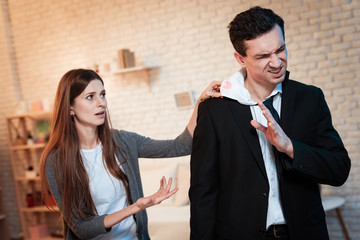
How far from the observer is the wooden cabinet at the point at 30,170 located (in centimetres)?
Result: 620

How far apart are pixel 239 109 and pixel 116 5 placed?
4.34 meters

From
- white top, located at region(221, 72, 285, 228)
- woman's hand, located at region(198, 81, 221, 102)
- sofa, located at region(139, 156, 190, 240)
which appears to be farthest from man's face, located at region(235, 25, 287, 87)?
sofa, located at region(139, 156, 190, 240)

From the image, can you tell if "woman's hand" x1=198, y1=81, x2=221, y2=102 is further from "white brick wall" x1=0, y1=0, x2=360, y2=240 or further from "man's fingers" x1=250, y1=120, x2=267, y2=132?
"white brick wall" x1=0, y1=0, x2=360, y2=240

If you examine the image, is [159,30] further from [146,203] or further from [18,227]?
[18,227]

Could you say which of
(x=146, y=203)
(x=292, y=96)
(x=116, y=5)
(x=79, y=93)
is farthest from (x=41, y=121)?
(x=292, y=96)

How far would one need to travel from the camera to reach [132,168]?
2.30 metres

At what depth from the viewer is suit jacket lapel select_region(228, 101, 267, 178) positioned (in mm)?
1648

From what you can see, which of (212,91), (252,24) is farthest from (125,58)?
(252,24)

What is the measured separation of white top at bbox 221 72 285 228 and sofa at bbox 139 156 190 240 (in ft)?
7.77

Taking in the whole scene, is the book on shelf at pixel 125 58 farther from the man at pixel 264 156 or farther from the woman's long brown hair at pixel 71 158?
the man at pixel 264 156

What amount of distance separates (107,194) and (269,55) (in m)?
1.19

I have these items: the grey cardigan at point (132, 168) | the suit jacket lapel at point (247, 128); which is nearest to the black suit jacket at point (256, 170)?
the suit jacket lapel at point (247, 128)

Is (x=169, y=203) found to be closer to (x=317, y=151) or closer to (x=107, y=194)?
(x=107, y=194)

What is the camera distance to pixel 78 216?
214 cm
